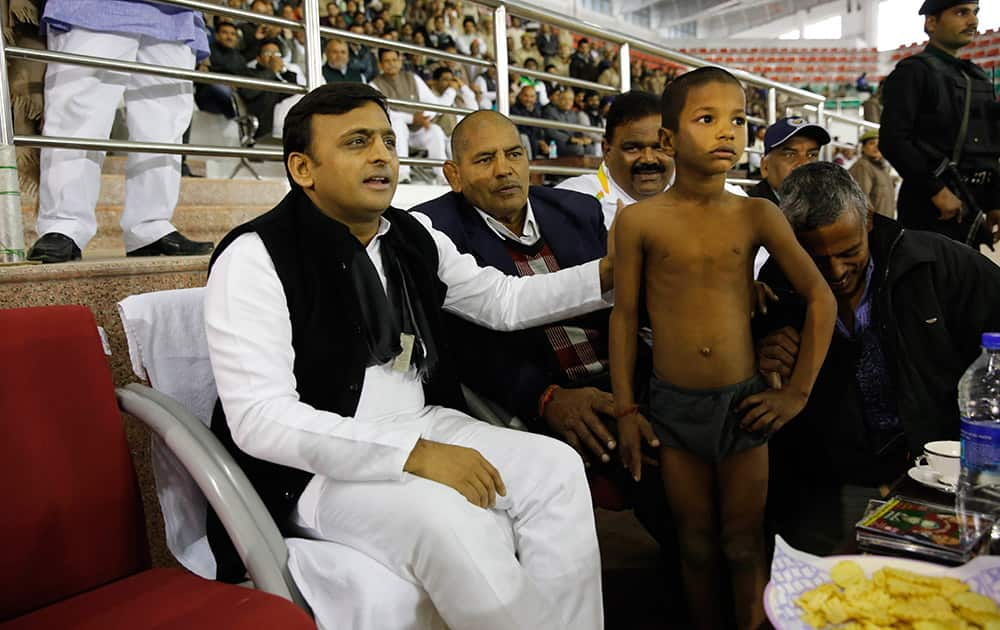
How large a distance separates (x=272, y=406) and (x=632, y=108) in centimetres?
186

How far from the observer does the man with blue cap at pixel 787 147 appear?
3381 mm

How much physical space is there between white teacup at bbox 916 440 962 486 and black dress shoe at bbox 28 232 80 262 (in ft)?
7.46

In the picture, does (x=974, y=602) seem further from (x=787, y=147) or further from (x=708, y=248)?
(x=787, y=147)

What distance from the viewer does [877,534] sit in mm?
1202

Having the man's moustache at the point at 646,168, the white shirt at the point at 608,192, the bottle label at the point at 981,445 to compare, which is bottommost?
the bottle label at the point at 981,445

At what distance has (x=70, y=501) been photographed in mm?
1401

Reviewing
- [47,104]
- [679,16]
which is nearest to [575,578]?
[47,104]

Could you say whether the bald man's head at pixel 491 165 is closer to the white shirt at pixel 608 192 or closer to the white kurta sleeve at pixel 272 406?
the white shirt at pixel 608 192

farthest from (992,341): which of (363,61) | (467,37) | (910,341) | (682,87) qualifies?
(467,37)

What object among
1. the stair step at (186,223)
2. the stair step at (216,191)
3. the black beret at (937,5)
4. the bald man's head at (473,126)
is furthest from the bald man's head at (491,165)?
the stair step at (216,191)

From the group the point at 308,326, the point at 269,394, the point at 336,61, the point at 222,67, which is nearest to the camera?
the point at 269,394

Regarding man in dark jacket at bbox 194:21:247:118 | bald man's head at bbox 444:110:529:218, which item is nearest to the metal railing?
bald man's head at bbox 444:110:529:218

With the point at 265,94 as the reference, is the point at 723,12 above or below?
above

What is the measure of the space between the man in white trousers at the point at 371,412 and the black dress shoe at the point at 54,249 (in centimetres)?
101
